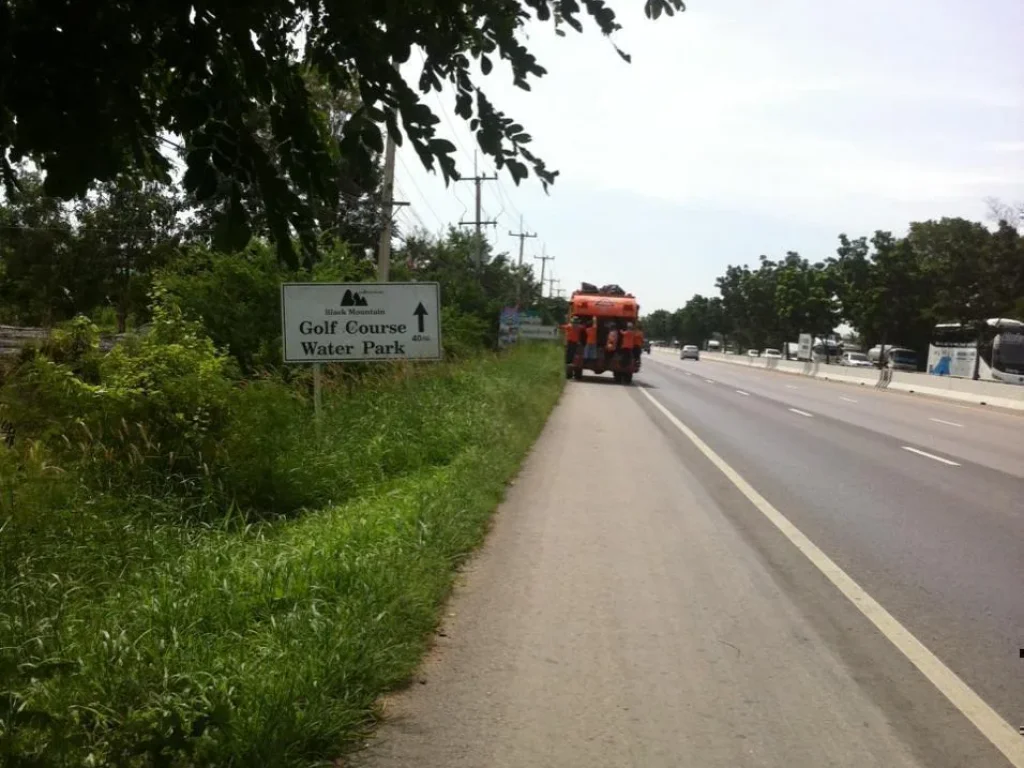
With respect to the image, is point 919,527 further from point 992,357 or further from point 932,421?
point 992,357

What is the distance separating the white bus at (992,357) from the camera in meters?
47.4

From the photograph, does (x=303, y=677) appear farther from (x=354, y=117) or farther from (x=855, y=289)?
(x=855, y=289)

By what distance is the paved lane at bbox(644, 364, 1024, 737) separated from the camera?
212 inches

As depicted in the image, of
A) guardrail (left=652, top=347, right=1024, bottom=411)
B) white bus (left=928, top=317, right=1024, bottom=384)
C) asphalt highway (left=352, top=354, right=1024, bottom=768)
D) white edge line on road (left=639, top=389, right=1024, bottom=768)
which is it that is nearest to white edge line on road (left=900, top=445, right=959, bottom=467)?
asphalt highway (left=352, top=354, right=1024, bottom=768)

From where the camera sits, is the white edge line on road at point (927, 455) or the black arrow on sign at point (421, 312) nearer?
the black arrow on sign at point (421, 312)

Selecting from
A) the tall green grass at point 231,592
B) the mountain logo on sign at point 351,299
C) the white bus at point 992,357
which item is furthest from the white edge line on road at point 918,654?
the white bus at point 992,357

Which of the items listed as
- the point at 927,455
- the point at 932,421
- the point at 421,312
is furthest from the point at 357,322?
the point at 932,421

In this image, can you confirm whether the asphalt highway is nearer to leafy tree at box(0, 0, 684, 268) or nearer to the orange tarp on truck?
leafy tree at box(0, 0, 684, 268)

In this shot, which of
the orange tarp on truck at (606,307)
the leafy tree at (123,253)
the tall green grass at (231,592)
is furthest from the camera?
the orange tarp on truck at (606,307)

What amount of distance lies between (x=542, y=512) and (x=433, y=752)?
527cm

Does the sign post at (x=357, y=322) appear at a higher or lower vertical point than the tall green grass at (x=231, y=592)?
higher

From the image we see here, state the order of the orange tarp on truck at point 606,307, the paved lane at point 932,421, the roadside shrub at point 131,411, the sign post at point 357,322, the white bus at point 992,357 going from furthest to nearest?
the white bus at point 992,357 < the orange tarp on truck at point 606,307 < the paved lane at point 932,421 < the sign post at point 357,322 < the roadside shrub at point 131,411

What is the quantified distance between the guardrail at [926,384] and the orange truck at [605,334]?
1099 centimetres

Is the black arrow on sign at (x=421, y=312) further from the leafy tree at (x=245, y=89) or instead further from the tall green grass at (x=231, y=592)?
the leafy tree at (x=245, y=89)
